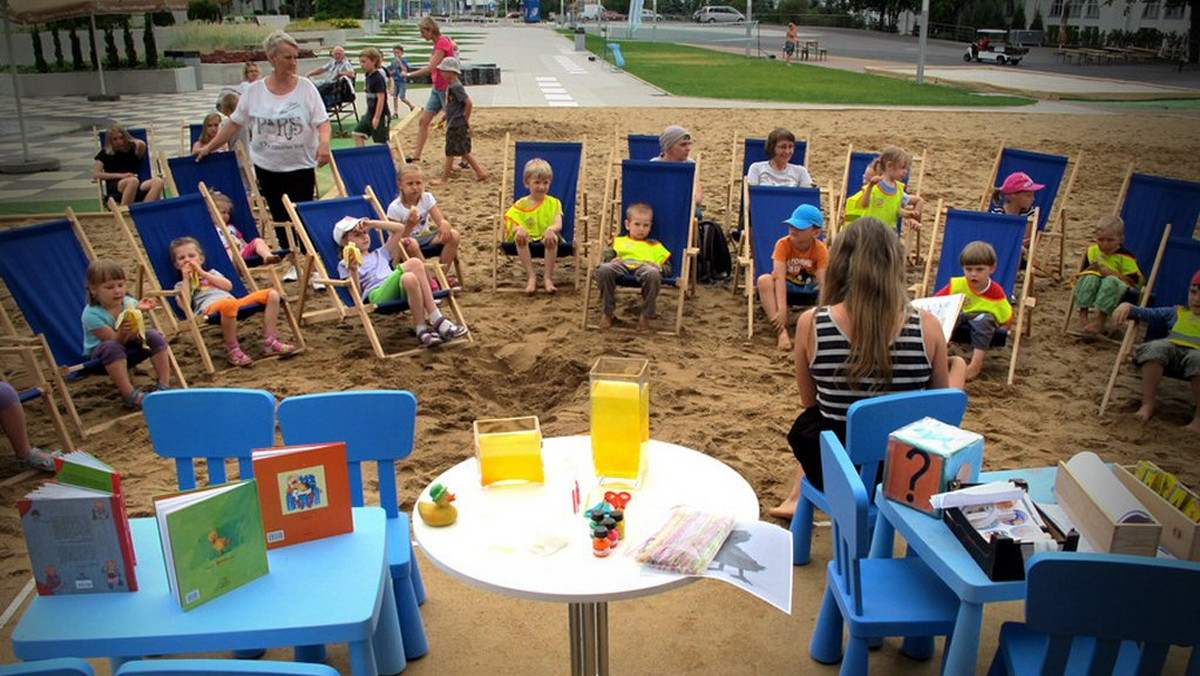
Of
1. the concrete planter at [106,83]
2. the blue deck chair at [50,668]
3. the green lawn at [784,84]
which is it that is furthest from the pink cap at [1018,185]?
the concrete planter at [106,83]

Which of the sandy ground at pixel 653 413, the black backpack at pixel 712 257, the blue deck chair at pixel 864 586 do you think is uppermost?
the blue deck chair at pixel 864 586

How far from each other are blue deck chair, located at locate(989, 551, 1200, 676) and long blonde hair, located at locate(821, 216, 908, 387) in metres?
1.26

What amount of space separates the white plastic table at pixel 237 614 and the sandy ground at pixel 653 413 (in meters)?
0.90

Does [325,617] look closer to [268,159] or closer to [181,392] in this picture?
[181,392]

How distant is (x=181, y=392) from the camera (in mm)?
2814

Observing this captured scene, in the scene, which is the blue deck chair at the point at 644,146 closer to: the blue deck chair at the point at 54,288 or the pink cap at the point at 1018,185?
the pink cap at the point at 1018,185

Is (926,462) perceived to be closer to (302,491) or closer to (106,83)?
(302,491)

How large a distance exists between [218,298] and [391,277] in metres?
1.02

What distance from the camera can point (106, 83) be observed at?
63.6ft

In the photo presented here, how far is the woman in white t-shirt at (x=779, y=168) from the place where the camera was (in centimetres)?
668

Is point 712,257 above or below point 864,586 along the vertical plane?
below

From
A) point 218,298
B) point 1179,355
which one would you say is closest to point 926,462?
point 1179,355

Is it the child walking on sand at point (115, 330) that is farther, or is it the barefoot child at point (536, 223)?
the barefoot child at point (536, 223)

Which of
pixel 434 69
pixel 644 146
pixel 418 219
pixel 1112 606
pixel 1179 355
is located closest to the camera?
pixel 1112 606
